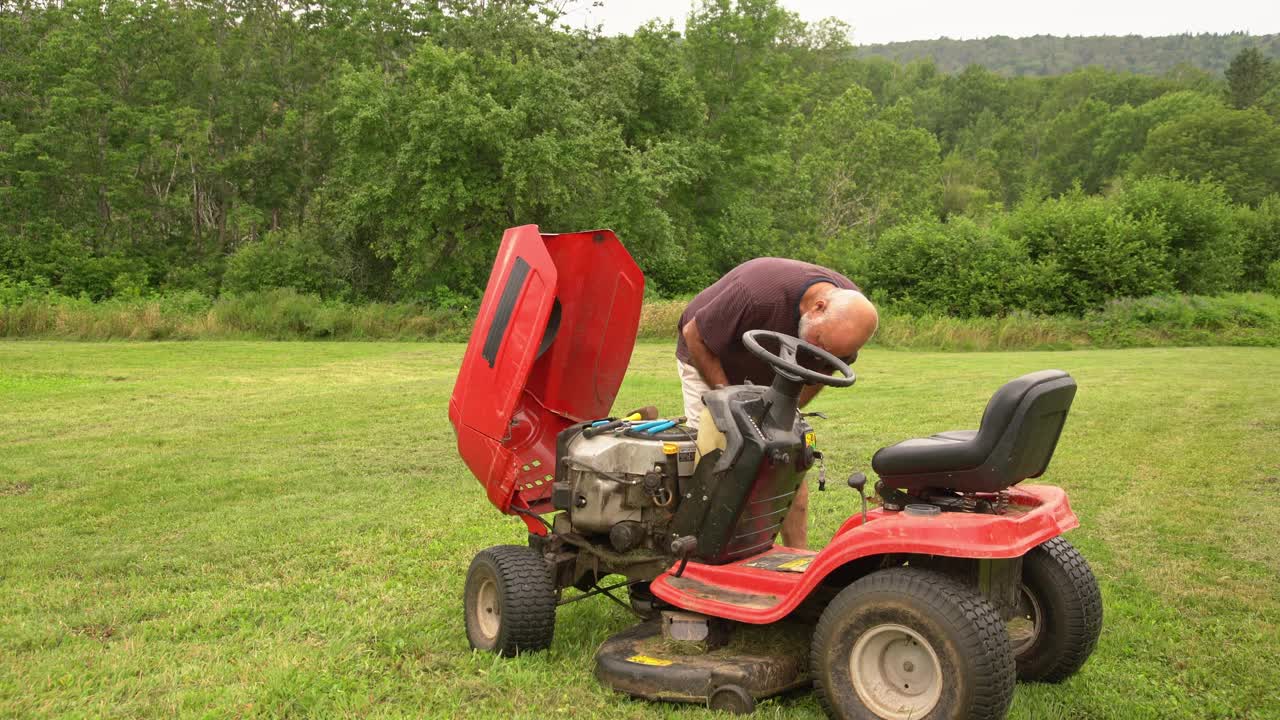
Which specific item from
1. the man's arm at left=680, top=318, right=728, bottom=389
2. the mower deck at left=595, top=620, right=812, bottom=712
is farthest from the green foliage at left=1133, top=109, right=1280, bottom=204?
the mower deck at left=595, top=620, right=812, bottom=712

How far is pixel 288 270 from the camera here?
36.5 meters

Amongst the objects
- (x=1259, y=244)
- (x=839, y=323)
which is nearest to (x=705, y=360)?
(x=839, y=323)

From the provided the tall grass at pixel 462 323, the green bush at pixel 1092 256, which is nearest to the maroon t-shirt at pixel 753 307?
the tall grass at pixel 462 323

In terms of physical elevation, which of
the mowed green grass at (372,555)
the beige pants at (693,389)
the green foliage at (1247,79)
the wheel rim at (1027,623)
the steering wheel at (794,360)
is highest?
the green foliage at (1247,79)

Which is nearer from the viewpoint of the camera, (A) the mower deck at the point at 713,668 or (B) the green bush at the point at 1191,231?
(A) the mower deck at the point at 713,668

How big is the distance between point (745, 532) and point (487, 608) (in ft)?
4.08

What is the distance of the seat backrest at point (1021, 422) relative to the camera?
11.5 ft

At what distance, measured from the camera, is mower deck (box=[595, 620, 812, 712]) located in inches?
150

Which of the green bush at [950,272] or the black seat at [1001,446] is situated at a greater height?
the black seat at [1001,446]

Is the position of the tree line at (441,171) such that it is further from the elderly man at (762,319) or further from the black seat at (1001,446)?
the black seat at (1001,446)

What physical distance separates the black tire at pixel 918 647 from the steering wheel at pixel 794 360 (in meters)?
0.72

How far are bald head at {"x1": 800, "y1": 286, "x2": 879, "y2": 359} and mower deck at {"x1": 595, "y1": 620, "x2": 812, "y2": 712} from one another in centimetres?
114

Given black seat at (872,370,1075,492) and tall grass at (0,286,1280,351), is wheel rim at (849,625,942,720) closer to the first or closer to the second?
black seat at (872,370,1075,492)

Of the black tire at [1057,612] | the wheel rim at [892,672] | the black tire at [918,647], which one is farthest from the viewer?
the black tire at [1057,612]
